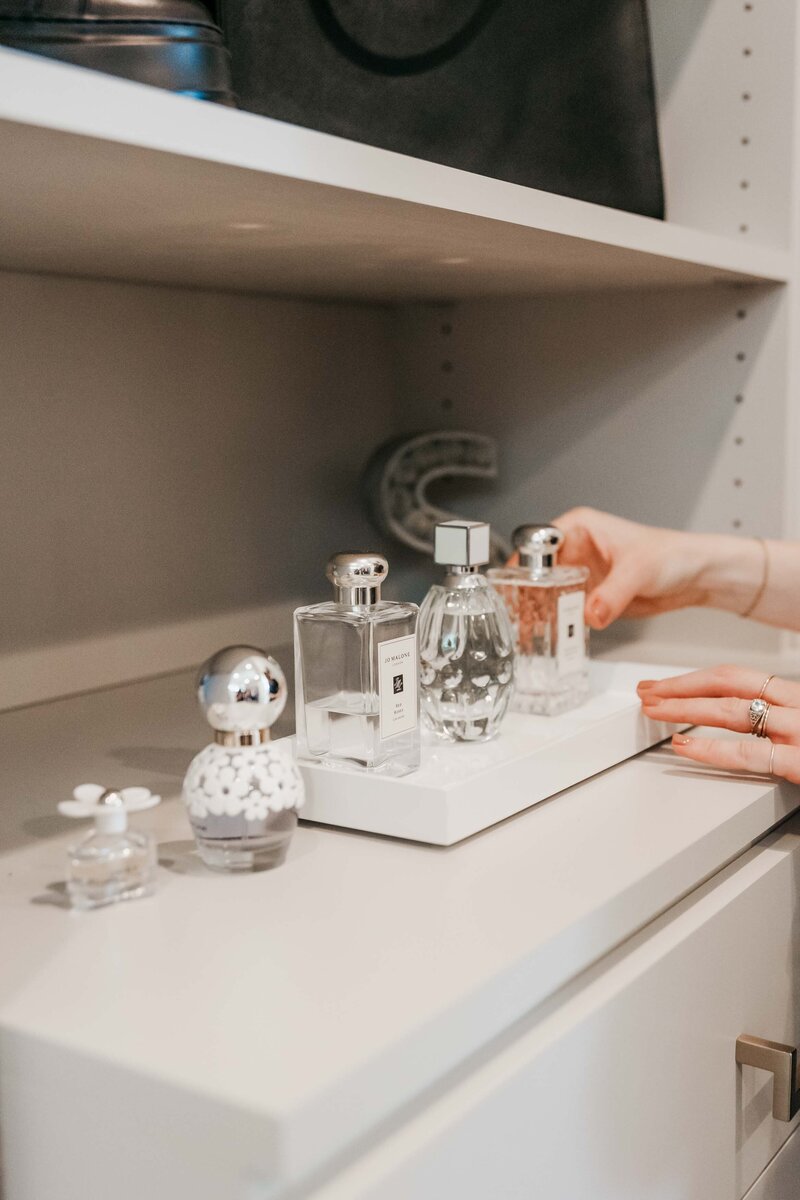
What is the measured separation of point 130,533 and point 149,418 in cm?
11

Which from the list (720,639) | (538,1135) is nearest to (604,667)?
(720,639)

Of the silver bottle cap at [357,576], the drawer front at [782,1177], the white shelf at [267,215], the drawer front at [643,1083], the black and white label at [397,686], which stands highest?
the white shelf at [267,215]

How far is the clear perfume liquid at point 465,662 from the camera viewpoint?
788 mm

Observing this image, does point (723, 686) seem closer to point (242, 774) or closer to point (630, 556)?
point (630, 556)

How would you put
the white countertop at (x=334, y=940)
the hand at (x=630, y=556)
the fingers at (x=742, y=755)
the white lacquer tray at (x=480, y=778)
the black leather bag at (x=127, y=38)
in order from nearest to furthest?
the white countertop at (x=334, y=940)
the black leather bag at (x=127, y=38)
the white lacquer tray at (x=480, y=778)
the fingers at (x=742, y=755)
the hand at (x=630, y=556)

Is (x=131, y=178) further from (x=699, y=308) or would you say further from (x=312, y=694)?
(x=699, y=308)

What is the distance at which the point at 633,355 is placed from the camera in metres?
1.26

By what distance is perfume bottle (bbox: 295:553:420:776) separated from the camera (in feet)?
2.30

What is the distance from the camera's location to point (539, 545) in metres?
0.88

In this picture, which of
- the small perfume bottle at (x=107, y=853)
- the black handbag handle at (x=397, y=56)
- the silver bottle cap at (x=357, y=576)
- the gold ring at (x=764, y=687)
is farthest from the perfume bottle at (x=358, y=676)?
the black handbag handle at (x=397, y=56)

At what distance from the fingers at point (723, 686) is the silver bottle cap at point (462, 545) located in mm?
162

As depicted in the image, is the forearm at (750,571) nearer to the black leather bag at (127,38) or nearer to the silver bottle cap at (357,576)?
the silver bottle cap at (357,576)

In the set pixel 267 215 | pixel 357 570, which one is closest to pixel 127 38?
pixel 267 215

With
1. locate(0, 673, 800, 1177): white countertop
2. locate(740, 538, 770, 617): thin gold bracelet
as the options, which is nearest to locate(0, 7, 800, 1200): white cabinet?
locate(0, 673, 800, 1177): white countertop
